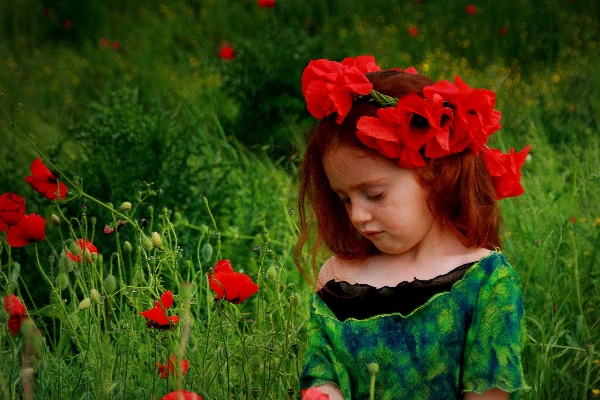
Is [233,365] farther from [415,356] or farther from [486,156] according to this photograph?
[486,156]

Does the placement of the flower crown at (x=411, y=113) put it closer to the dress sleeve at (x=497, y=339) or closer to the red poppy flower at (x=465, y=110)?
the red poppy flower at (x=465, y=110)

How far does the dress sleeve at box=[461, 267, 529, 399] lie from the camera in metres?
1.54

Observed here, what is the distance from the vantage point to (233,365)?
220cm

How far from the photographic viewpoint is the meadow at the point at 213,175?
6.10ft

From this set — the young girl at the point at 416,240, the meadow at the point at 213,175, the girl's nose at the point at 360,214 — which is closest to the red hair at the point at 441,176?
the young girl at the point at 416,240

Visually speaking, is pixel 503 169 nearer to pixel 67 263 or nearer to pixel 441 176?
pixel 441 176

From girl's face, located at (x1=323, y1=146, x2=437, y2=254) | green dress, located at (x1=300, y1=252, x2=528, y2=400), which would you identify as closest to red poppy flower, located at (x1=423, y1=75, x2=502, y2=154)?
girl's face, located at (x1=323, y1=146, x2=437, y2=254)

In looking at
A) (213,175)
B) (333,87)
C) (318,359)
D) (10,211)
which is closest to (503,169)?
(333,87)

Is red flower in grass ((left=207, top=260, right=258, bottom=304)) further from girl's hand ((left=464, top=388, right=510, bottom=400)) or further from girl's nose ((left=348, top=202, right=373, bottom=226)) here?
girl's hand ((left=464, top=388, right=510, bottom=400))

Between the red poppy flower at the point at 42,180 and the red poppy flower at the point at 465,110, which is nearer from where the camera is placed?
the red poppy flower at the point at 465,110

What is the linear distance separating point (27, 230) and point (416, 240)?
2.73 ft

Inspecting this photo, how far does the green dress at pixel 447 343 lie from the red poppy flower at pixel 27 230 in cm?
66

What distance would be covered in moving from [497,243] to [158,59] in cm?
390

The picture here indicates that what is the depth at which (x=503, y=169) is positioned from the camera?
1715 millimetres
